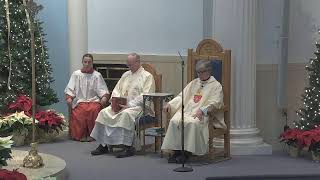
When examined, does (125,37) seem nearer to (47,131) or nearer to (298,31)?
(47,131)

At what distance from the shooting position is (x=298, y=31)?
8.63m

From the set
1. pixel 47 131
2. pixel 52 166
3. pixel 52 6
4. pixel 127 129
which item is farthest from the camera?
pixel 52 6

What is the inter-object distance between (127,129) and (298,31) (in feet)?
10.2

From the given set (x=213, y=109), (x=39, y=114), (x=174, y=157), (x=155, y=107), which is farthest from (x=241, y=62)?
(x=39, y=114)

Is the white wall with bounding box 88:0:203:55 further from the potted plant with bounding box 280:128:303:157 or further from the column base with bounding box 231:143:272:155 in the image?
the potted plant with bounding box 280:128:303:157

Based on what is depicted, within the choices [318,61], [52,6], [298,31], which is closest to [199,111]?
[318,61]

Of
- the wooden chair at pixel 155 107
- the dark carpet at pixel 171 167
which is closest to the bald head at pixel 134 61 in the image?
the wooden chair at pixel 155 107

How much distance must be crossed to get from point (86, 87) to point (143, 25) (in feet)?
5.62

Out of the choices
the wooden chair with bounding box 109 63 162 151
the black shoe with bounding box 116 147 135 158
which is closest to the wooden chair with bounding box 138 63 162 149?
the wooden chair with bounding box 109 63 162 151

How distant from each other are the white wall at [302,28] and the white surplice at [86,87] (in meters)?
3.00

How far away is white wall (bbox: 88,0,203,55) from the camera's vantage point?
9953mm

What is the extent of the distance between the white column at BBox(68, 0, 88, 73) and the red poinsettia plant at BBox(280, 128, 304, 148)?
12.1 feet

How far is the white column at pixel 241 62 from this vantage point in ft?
25.3

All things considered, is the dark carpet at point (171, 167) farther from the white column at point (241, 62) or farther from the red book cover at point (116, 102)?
the red book cover at point (116, 102)
